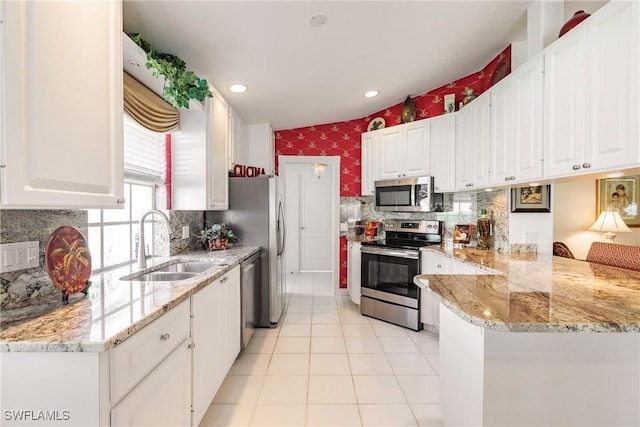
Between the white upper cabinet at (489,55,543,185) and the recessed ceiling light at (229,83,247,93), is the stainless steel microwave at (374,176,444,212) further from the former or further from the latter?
the recessed ceiling light at (229,83,247,93)

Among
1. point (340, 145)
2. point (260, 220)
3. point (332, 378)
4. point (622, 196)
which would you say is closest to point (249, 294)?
point (260, 220)

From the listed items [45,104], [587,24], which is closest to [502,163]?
[587,24]

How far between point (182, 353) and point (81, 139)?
3.35 feet

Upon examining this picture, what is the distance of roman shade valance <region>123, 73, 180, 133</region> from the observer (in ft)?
5.97

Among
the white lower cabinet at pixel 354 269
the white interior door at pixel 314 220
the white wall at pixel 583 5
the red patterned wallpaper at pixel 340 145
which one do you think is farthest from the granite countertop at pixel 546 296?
the white interior door at pixel 314 220

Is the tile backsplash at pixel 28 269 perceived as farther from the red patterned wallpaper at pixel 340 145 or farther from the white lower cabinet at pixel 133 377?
the red patterned wallpaper at pixel 340 145

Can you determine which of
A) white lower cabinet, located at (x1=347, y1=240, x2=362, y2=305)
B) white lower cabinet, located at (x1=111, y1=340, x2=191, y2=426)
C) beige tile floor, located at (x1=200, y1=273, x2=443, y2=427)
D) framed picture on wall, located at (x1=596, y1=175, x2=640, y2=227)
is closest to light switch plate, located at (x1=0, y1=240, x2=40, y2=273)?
white lower cabinet, located at (x1=111, y1=340, x2=191, y2=426)

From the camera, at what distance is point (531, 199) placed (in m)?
2.38

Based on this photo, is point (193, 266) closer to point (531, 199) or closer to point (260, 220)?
point (260, 220)

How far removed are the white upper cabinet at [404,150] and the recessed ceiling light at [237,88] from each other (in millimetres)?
1770

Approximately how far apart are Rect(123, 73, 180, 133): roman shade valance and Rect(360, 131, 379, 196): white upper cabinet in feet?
7.80

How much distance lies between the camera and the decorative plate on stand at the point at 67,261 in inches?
47.6

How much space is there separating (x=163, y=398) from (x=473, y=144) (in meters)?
2.88

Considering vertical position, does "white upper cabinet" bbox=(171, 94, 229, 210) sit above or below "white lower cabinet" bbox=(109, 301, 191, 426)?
above
